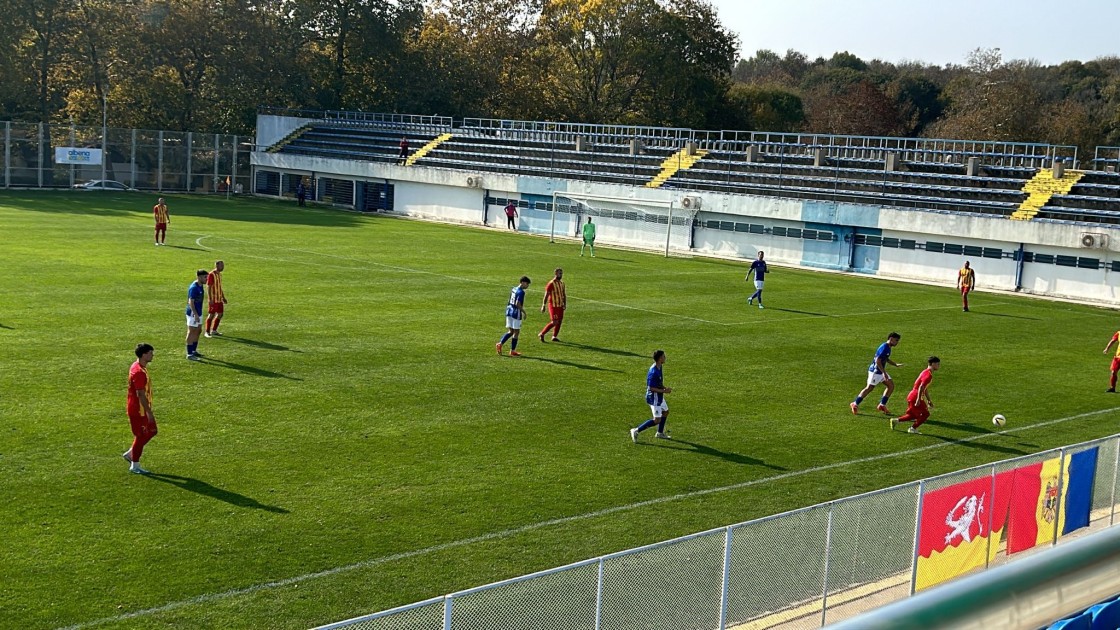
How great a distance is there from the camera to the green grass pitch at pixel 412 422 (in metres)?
12.6

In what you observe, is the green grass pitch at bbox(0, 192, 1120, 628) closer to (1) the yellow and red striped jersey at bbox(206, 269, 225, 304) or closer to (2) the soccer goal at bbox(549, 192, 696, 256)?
(1) the yellow and red striped jersey at bbox(206, 269, 225, 304)

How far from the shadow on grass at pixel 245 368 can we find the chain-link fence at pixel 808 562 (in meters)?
12.7

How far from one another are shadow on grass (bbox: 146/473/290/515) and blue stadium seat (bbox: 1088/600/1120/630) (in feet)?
40.8

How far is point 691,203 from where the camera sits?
53.5 meters

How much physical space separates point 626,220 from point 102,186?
35366 mm

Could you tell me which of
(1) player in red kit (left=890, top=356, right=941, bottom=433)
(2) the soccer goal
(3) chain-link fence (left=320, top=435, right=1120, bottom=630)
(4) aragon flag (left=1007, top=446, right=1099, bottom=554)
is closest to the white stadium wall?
(2) the soccer goal

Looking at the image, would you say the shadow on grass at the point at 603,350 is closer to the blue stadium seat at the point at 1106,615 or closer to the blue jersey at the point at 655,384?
the blue jersey at the point at 655,384

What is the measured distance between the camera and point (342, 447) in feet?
56.7

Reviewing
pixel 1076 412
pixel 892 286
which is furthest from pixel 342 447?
pixel 892 286

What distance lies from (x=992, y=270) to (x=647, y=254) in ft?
48.6

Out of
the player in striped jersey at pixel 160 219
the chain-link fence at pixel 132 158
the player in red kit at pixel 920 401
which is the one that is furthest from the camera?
the chain-link fence at pixel 132 158

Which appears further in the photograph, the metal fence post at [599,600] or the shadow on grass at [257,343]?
the shadow on grass at [257,343]

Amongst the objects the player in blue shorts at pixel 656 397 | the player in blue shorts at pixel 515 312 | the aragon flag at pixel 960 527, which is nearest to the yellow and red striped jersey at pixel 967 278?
the player in blue shorts at pixel 515 312

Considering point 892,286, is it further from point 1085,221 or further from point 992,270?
point 1085,221
